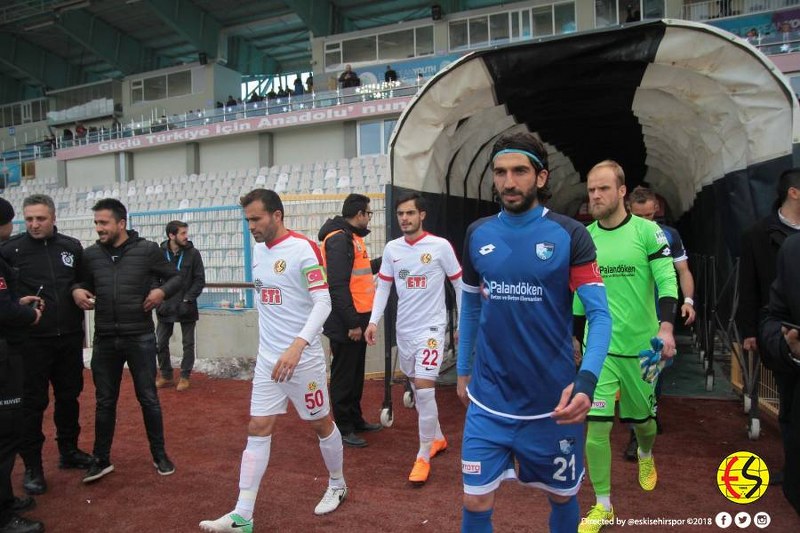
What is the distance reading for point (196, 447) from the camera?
5422 mm

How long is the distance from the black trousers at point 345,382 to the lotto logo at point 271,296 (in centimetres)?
180

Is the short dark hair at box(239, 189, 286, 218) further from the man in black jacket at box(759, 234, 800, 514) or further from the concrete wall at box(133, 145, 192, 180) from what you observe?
the concrete wall at box(133, 145, 192, 180)

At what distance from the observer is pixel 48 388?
15.5ft

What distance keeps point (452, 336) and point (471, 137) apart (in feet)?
9.43

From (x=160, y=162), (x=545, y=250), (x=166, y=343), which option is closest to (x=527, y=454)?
(x=545, y=250)

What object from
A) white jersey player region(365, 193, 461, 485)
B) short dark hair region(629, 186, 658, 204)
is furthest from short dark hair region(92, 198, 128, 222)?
short dark hair region(629, 186, 658, 204)

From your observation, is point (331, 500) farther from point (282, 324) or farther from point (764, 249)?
point (764, 249)

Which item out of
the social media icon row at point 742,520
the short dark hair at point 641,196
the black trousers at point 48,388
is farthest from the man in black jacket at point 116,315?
the short dark hair at point 641,196

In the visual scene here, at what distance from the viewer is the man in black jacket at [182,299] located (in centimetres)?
762

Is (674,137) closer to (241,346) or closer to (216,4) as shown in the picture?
(241,346)

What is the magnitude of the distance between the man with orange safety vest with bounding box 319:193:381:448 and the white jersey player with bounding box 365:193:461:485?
0.41m

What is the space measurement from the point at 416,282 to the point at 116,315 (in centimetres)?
239

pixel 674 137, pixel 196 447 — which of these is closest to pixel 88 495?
pixel 196 447

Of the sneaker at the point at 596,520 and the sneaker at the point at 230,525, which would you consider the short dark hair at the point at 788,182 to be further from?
the sneaker at the point at 230,525
